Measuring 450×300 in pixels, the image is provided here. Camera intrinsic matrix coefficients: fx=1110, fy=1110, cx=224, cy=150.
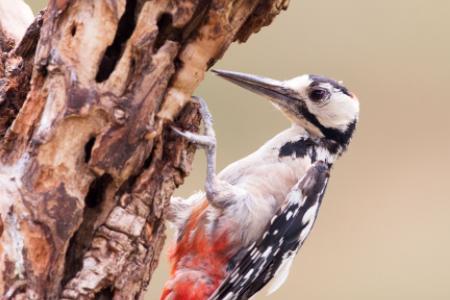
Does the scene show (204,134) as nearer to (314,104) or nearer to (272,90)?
(272,90)

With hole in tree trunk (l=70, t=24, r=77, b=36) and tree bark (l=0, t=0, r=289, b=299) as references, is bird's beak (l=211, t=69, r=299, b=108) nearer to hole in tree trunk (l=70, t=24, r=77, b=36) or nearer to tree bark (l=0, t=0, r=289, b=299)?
tree bark (l=0, t=0, r=289, b=299)

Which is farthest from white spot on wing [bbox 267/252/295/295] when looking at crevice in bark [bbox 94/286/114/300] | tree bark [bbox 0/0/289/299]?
crevice in bark [bbox 94/286/114/300]

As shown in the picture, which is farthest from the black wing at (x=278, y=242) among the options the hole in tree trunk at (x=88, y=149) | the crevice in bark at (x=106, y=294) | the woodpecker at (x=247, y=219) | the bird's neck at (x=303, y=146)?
the hole in tree trunk at (x=88, y=149)

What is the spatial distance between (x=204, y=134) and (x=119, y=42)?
32.0 inches

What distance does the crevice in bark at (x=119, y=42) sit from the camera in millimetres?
3805

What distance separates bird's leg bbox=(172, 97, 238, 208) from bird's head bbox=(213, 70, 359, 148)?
0.58m

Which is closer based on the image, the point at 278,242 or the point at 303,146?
the point at 278,242

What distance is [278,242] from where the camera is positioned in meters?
4.95

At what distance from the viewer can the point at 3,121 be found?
3.96 metres

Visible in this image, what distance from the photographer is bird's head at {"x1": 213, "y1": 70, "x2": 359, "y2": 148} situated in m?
5.27

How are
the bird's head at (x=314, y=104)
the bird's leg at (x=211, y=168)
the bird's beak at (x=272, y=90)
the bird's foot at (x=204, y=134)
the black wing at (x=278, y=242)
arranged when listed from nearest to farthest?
the bird's foot at (x=204, y=134), the bird's leg at (x=211, y=168), the black wing at (x=278, y=242), the bird's beak at (x=272, y=90), the bird's head at (x=314, y=104)

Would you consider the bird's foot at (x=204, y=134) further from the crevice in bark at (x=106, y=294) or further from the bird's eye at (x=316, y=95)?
the bird's eye at (x=316, y=95)

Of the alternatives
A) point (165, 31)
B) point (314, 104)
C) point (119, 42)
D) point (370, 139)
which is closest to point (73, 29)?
point (119, 42)

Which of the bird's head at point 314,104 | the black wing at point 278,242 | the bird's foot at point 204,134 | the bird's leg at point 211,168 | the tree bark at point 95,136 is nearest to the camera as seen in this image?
the tree bark at point 95,136
